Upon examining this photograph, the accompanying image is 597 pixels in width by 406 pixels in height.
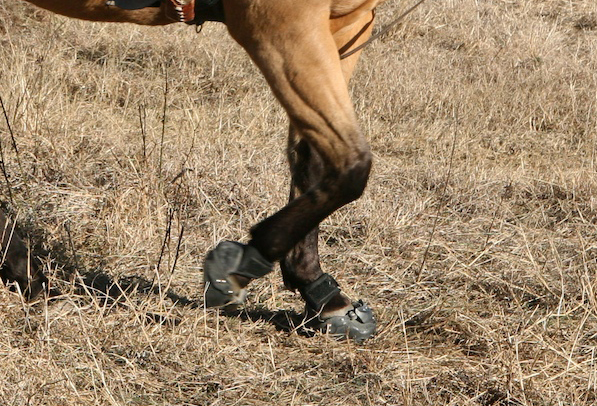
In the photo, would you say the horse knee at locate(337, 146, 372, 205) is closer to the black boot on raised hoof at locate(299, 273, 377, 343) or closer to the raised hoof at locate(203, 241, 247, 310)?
the raised hoof at locate(203, 241, 247, 310)

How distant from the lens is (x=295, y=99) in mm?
2771

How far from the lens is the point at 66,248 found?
11.8 feet

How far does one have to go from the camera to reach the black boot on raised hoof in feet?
10.5

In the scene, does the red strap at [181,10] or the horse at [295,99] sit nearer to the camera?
the horse at [295,99]

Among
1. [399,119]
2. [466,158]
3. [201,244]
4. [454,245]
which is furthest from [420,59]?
[201,244]

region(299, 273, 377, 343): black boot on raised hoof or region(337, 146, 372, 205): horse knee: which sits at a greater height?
region(337, 146, 372, 205): horse knee

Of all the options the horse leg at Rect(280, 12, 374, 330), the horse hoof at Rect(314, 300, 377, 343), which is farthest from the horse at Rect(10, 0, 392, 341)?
the horse leg at Rect(280, 12, 374, 330)

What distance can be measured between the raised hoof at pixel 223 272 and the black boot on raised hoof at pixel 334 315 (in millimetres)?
479

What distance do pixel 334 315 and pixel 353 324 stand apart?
0.12 metres

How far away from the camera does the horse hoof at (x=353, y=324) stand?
317 centimetres

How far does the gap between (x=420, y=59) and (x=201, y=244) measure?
136 inches

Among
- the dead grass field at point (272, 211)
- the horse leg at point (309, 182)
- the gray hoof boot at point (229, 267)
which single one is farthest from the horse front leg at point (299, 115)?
the horse leg at point (309, 182)

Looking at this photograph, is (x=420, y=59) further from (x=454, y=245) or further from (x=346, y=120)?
(x=346, y=120)

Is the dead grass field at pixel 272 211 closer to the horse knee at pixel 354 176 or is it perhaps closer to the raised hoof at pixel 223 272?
the raised hoof at pixel 223 272
